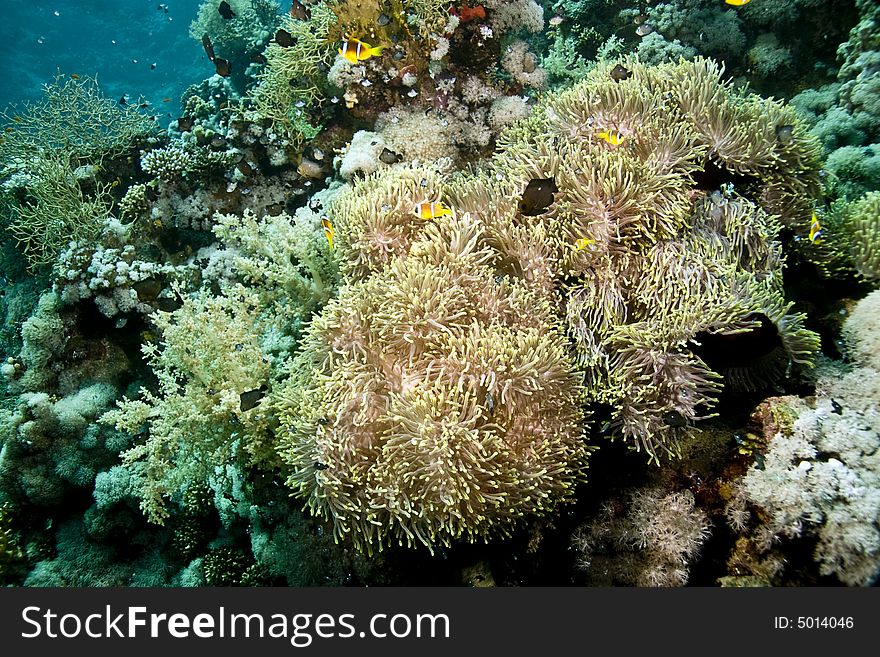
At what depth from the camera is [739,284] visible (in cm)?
276

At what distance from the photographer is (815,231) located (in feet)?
10.4

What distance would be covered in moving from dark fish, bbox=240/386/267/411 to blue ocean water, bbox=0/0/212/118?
36330 mm

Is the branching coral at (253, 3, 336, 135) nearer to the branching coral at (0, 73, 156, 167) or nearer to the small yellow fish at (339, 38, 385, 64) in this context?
the small yellow fish at (339, 38, 385, 64)

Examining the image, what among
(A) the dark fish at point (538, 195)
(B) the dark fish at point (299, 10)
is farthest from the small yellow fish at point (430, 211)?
(B) the dark fish at point (299, 10)

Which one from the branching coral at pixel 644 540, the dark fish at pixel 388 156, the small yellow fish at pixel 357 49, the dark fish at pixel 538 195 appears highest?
the small yellow fish at pixel 357 49

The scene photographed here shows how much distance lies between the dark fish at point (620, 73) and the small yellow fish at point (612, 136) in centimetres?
73

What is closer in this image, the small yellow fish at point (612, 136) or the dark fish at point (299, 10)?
the small yellow fish at point (612, 136)

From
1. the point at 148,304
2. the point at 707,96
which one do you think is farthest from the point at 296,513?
the point at 707,96

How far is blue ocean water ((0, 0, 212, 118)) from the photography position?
32.7 m

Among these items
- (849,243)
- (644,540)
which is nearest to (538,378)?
(644,540)

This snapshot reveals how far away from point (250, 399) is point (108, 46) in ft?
147

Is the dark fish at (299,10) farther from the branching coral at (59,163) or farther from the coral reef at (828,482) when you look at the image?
the coral reef at (828,482)

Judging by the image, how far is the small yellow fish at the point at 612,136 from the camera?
3.13 metres

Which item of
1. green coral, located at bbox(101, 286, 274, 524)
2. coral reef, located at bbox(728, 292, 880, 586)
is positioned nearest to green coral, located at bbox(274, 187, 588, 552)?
green coral, located at bbox(101, 286, 274, 524)
